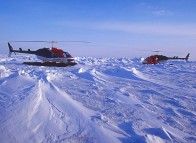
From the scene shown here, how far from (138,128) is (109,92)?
13.7 feet

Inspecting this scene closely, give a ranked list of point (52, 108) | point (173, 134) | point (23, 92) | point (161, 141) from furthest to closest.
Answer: point (23, 92) → point (52, 108) → point (173, 134) → point (161, 141)

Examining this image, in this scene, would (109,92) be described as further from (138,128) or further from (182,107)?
(138,128)

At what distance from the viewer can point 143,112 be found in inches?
292

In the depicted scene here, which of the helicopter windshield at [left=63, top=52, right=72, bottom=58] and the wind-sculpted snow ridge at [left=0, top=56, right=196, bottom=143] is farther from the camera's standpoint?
the helicopter windshield at [left=63, top=52, right=72, bottom=58]

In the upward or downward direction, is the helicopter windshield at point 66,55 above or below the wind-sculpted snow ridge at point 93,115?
above

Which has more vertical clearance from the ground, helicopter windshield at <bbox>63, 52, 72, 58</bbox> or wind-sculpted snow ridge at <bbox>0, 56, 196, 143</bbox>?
helicopter windshield at <bbox>63, 52, 72, 58</bbox>

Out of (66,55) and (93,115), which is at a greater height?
(66,55)

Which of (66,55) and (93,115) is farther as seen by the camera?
(66,55)

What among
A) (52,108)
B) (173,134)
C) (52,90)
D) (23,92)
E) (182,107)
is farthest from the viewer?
(52,90)

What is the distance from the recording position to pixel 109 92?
33.4 ft

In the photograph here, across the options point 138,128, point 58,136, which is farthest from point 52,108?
point 138,128

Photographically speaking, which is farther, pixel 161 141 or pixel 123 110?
pixel 123 110

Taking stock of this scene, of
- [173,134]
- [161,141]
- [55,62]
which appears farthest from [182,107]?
[55,62]

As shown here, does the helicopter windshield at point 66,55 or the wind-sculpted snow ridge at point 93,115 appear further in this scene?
the helicopter windshield at point 66,55
